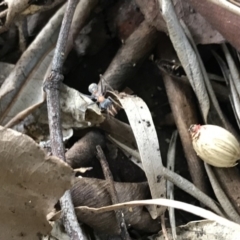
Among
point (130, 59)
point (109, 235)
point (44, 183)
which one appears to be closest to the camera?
point (44, 183)

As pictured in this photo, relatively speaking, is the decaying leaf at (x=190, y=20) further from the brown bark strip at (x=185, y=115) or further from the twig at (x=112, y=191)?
the twig at (x=112, y=191)

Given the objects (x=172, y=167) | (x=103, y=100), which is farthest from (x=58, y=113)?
(x=172, y=167)

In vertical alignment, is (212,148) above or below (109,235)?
above

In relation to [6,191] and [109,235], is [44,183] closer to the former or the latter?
[6,191]

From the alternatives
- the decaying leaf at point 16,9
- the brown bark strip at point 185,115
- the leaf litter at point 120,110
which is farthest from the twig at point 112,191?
the decaying leaf at point 16,9

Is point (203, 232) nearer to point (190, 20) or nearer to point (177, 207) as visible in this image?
point (177, 207)

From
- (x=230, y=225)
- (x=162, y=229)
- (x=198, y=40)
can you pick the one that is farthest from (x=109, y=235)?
(x=198, y=40)

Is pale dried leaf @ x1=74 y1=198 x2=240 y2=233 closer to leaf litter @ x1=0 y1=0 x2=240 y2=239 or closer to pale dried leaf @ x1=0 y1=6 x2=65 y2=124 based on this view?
leaf litter @ x1=0 y1=0 x2=240 y2=239

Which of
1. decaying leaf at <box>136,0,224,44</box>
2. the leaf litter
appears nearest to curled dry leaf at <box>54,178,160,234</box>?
the leaf litter
